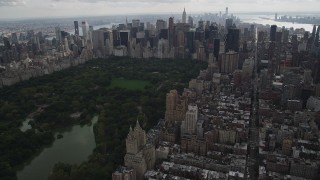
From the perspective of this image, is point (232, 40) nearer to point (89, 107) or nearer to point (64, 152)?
point (89, 107)

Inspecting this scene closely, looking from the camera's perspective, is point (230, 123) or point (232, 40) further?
point (232, 40)

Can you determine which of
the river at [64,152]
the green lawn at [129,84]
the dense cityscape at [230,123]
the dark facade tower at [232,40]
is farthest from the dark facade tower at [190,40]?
the river at [64,152]

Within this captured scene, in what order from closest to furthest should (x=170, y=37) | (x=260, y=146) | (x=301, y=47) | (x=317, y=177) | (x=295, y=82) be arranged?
1. (x=317, y=177)
2. (x=260, y=146)
3. (x=295, y=82)
4. (x=301, y=47)
5. (x=170, y=37)

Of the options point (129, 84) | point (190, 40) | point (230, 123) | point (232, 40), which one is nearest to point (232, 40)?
point (232, 40)

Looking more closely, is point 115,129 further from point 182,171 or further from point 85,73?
point 85,73

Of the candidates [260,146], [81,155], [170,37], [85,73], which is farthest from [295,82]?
[170,37]

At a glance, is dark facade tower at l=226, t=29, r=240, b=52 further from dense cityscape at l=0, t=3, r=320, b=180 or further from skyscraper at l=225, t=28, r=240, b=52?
dense cityscape at l=0, t=3, r=320, b=180

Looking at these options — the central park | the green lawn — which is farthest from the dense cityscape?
the green lawn
